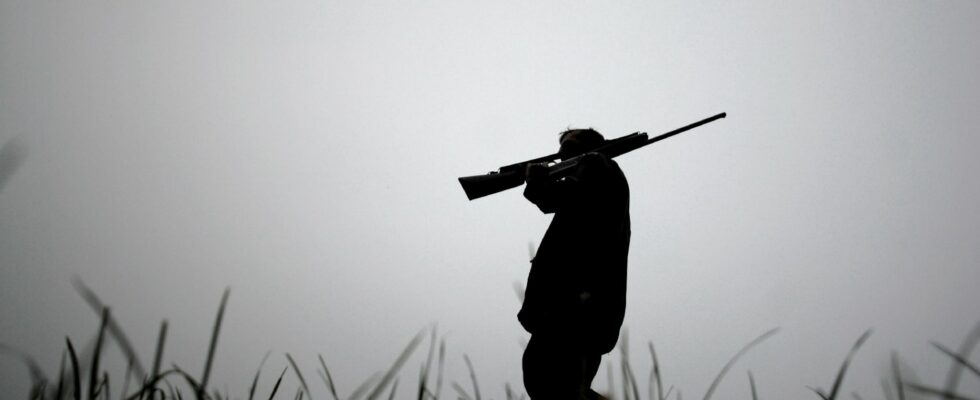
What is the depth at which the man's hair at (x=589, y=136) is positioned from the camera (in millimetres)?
3689

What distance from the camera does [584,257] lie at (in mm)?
2684

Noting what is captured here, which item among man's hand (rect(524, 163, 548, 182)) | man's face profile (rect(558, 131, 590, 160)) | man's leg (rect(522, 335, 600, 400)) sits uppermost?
man's face profile (rect(558, 131, 590, 160))

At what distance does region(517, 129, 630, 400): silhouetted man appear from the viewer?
8.20 ft

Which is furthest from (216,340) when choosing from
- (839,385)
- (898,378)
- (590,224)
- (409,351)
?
(590,224)

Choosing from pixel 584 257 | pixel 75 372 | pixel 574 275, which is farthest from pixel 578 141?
pixel 75 372

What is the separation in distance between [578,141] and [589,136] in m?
0.10

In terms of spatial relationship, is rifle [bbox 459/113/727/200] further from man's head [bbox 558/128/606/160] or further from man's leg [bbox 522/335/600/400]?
man's leg [bbox 522/335/600/400]

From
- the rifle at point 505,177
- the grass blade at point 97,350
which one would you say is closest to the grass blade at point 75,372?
the grass blade at point 97,350

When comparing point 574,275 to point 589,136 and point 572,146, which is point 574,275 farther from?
point 589,136

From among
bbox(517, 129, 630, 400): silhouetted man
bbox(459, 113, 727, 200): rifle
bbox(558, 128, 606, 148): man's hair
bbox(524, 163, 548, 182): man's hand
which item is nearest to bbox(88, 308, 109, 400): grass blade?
bbox(517, 129, 630, 400): silhouetted man

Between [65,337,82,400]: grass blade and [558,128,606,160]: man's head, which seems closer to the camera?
[65,337,82,400]: grass blade

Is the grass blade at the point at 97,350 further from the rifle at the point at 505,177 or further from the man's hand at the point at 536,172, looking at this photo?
the rifle at the point at 505,177

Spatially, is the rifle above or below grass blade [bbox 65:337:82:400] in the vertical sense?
above

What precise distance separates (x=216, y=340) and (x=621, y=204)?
8.20 feet
